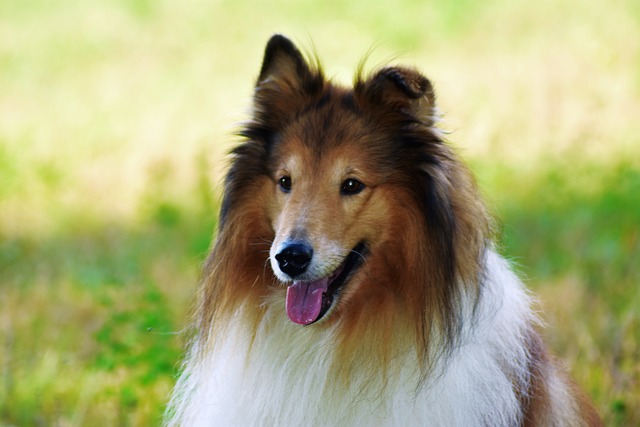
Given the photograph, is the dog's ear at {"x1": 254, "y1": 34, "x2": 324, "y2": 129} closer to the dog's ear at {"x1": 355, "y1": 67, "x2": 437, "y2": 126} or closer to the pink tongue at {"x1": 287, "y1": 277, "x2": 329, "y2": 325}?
the dog's ear at {"x1": 355, "y1": 67, "x2": 437, "y2": 126}

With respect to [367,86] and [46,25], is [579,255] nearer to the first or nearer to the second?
[367,86]

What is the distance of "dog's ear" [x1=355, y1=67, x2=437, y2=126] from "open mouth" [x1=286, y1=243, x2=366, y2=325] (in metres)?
0.61

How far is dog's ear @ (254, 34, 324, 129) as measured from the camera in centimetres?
421

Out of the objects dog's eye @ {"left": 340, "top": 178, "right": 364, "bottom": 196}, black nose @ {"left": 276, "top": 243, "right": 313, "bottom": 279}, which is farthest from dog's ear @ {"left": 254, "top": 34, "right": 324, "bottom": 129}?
black nose @ {"left": 276, "top": 243, "right": 313, "bottom": 279}

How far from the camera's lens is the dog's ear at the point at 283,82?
421 cm

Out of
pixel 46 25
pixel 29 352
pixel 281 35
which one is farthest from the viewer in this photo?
pixel 46 25

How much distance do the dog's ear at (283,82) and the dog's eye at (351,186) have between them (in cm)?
46

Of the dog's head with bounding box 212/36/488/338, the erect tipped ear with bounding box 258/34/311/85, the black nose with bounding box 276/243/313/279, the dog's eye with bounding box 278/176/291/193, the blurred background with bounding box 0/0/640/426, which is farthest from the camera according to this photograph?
the blurred background with bounding box 0/0/640/426

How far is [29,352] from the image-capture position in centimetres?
659

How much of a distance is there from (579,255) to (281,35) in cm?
467

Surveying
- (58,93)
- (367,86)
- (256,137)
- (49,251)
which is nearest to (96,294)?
(49,251)

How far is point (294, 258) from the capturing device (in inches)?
149

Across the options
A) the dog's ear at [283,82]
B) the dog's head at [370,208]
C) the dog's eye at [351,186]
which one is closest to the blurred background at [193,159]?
the dog's ear at [283,82]

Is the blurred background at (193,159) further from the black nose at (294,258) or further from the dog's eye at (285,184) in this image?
the black nose at (294,258)
